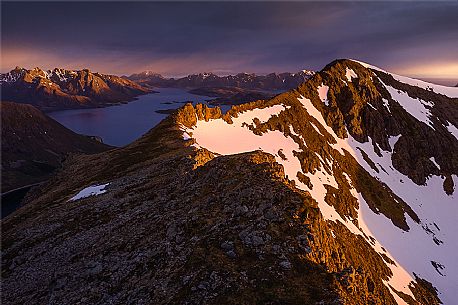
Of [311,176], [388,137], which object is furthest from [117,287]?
[388,137]

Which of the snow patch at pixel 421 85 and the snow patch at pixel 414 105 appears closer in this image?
the snow patch at pixel 414 105

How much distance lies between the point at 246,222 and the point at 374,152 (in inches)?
4693

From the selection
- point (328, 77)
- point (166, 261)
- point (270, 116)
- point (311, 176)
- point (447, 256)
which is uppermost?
point (328, 77)

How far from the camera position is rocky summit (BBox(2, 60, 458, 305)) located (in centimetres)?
2044

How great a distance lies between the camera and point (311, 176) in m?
93.3

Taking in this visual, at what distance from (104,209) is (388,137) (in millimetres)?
126736

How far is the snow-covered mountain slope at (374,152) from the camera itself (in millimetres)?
86875

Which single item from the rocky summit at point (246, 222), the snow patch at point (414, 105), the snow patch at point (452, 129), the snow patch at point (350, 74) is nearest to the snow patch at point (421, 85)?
the snow patch at point (414, 105)

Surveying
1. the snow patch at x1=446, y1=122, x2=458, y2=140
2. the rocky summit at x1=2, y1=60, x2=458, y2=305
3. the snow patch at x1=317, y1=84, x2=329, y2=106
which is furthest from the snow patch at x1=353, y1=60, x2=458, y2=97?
the rocky summit at x1=2, y1=60, x2=458, y2=305

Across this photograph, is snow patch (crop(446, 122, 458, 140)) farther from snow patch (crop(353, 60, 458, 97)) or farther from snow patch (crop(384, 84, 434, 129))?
snow patch (crop(353, 60, 458, 97))

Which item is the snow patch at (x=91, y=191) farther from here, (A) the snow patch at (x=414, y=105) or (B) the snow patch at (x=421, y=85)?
(B) the snow patch at (x=421, y=85)

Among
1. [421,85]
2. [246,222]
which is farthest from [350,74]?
[246,222]

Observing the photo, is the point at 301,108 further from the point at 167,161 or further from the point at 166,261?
the point at 166,261

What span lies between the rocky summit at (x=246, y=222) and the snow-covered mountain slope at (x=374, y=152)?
581mm
